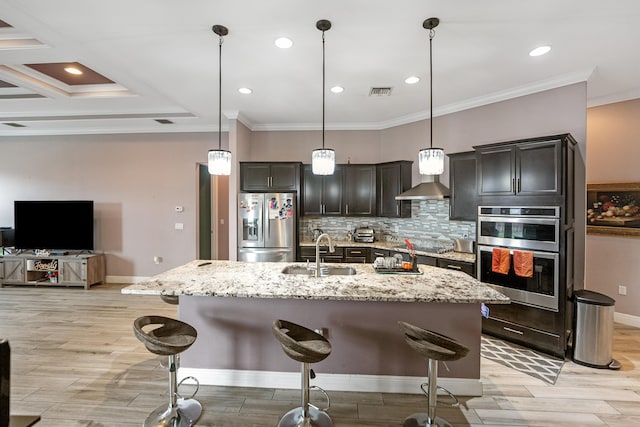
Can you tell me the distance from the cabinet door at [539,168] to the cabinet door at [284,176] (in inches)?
124

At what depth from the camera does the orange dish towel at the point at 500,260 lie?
10.8 feet

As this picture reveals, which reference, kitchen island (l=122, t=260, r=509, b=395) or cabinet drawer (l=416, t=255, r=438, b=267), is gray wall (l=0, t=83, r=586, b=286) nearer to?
cabinet drawer (l=416, t=255, r=438, b=267)

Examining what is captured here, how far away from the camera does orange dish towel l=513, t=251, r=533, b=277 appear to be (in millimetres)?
3152

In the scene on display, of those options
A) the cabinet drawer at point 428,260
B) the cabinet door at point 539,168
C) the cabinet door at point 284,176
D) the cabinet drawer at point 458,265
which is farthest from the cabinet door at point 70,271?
the cabinet door at point 539,168

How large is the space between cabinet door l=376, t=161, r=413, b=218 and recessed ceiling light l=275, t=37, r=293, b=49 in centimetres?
272

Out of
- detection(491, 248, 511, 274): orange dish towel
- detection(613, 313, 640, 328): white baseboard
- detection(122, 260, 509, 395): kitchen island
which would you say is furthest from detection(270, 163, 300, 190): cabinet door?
detection(613, 313, 640, 328): white baseboard

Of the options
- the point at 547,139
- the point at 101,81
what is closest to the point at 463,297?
the point at 547,139

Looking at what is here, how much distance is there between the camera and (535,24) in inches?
97.7

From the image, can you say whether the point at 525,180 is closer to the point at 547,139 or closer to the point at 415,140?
the point at 547,139

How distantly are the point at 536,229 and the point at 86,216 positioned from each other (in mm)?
6982

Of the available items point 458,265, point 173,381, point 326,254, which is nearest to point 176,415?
point 173,381

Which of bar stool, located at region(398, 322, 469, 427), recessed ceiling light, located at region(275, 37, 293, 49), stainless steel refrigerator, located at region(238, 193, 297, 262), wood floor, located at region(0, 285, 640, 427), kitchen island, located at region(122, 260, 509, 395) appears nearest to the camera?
bar stool, located at region(398, 322, 469, 427)

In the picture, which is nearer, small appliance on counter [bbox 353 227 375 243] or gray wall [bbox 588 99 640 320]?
gray wall [bbox 588 99 640 320]

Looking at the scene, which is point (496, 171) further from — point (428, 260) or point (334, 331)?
point (334, 331)
